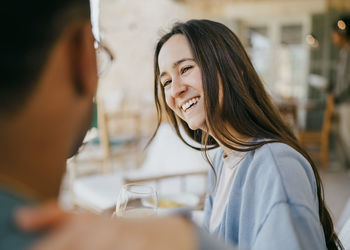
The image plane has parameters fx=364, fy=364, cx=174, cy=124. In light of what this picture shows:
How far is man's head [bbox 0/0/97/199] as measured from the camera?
1.03 ft

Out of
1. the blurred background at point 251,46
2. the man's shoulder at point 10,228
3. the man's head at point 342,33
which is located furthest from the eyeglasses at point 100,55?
the blurred background at point 251,46

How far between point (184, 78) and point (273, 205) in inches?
19.0

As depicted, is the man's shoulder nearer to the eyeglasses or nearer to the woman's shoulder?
the eyeglasses

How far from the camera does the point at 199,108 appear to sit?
105 cm

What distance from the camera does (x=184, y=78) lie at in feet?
3.53

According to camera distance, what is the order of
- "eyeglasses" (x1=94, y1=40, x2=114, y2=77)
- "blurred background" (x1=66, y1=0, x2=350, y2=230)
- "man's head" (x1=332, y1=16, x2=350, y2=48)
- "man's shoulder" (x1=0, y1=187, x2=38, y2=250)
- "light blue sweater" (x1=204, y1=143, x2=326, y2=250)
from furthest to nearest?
1. "blurred background" (x1=66, y1=0, x2=350, y2=230)
2. "man's head" (x1=332, y1=16, x2=350, y2=48)
3. "eyeglasses" (x1=94, y1=40, x2=114, y2=77)
4. "light blue sweater" (x1=204, y1=143, x2=326, y2=250)
5. "man's shoulder" (x1=0, y1=187, x2=38, y2=250)

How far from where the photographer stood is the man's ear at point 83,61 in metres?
0.35

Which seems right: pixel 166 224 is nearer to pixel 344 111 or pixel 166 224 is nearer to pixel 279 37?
pixel 344 111

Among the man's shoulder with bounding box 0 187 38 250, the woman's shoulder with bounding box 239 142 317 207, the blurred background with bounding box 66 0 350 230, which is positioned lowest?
the blurred background with bounding box 66 0 350 230

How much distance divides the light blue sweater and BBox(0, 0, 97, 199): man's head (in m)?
→ 0.50

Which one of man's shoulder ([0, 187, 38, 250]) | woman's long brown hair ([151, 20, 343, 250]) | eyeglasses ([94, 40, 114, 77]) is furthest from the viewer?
woman's long brown hair ([151, 20, 343, 250])

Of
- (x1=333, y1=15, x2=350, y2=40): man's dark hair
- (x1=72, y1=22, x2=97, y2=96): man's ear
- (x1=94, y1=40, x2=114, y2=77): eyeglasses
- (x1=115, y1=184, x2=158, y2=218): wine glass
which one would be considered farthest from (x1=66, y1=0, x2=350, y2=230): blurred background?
(x1=72, y1=22, x2=97, y2=96): man's ear

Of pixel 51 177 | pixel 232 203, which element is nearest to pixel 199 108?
pixel 232 203

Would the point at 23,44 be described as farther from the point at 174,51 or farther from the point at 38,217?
the point at 174,51
